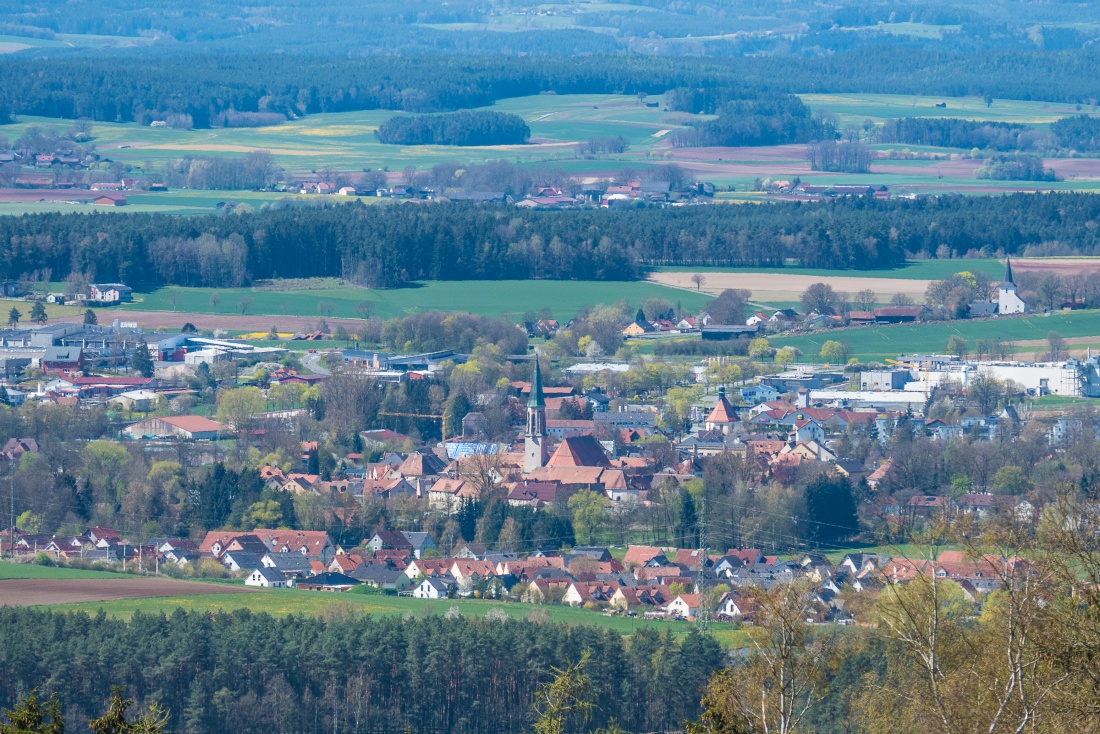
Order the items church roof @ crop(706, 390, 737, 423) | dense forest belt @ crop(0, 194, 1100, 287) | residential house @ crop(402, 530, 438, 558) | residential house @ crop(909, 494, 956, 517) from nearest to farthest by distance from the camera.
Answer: residential house @ crop(402, 530, 438, 558), residential house @ crop(909, 494, 956, 517), church roof @ crop(706, 390, 737, 423), dense forest belt @ crop(0, 194, 1100, 287)

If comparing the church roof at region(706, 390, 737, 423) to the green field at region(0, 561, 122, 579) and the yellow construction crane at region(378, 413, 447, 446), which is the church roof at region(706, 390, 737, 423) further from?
the green field at region(0, 561, 122, 579)

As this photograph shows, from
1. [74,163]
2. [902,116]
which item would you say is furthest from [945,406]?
[902,116]

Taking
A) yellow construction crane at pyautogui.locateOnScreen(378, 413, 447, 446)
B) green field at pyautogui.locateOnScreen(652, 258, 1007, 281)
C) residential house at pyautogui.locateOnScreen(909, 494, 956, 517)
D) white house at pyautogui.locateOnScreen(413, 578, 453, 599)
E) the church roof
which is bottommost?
green field at pyautogui.locateOnScreen(652, 258, 1007, 281)

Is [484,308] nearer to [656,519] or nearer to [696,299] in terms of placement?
[696,299]

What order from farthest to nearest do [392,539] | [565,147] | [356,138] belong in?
[356,138] → [565,147] → [392,539]

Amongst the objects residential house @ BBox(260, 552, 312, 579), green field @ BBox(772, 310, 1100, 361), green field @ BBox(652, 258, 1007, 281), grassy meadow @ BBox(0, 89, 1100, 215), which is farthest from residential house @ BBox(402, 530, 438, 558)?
grassy meadow @ BBox(0, 89, 1100, 215)

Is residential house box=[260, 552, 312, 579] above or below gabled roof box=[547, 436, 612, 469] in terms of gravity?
above

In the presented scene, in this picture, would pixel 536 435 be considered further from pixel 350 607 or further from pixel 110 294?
pixel 110 294

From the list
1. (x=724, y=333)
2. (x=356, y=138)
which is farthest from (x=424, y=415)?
(x=356, y=138)
